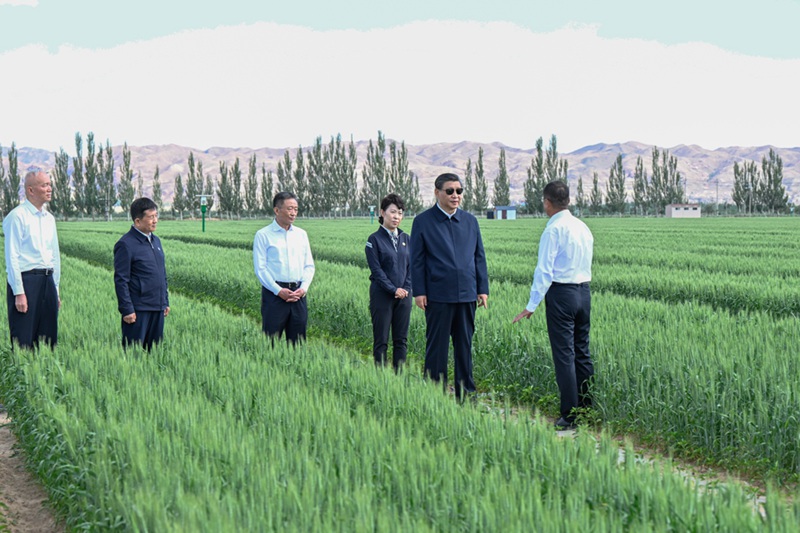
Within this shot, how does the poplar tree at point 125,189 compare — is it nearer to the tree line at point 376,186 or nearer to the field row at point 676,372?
the tree line at point 376,186

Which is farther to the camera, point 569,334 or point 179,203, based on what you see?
point 179,203

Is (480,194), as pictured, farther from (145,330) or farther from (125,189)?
(145,330)

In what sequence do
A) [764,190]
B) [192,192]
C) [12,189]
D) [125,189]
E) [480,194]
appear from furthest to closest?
1. [192,192]
2. [480,194]
3. [764,190]
4. [125,189]
5. [12,189]

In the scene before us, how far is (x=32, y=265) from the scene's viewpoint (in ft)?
22.7

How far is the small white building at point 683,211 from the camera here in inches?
3930

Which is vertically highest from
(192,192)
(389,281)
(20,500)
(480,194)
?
(192,192)

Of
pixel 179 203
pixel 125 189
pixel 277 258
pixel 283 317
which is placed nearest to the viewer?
pixel 277 258

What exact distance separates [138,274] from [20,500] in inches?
96.0

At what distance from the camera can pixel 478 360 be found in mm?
8211

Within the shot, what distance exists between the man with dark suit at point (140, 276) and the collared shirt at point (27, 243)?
662 millimetres

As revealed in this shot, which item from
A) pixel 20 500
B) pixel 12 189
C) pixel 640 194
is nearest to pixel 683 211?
pixel 640 194

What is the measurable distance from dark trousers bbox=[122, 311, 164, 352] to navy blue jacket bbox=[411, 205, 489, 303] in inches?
105

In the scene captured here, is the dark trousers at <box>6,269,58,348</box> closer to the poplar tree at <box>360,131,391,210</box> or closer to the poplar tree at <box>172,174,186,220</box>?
the poplar tree at <box>360,131,391,210</box>

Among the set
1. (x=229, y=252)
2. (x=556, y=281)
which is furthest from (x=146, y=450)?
(x=229, y=252)
